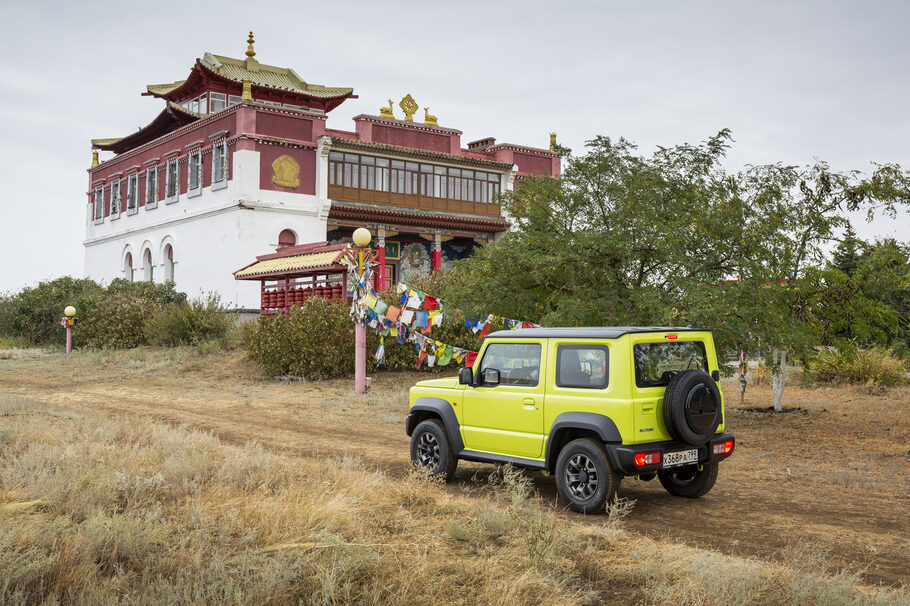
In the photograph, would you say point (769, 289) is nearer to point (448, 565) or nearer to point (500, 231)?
point (448, 565)

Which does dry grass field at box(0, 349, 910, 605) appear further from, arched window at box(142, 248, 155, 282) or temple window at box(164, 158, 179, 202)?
arched window at box(142, 248, 155, 282)

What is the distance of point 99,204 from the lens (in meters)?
55.5

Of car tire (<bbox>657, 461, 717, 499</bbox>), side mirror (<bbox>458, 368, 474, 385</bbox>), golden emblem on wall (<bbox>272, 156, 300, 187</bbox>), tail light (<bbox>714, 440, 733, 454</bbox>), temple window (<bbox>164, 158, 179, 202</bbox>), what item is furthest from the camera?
temple window (<bbox>164, 158, 179, 202</bbox>)

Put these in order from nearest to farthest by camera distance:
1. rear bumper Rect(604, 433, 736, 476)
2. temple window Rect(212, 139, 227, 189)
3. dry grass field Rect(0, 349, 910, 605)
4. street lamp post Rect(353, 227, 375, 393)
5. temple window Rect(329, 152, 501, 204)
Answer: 1. dry grass field Rect(0, 349, 910, 605)
2. rear bumper Rect(604, 433, 736, 476)
3. street lamp post Rect(353, 227, 375, 393)
4. temple window Rect(212, 139, 227, 189)
5. temple window Rect(329, 152, 501, 204)

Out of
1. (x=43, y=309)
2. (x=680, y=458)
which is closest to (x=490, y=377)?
(x=680, y=458)

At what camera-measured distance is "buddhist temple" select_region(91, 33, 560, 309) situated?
40.9m

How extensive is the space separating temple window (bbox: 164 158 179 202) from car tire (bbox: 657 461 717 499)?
41671mm

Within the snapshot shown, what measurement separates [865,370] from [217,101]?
124 ft

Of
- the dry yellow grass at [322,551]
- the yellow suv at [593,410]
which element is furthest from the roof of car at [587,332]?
the dry yellow grass at [322,551]

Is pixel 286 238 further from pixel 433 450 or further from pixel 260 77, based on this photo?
pixel 433 450

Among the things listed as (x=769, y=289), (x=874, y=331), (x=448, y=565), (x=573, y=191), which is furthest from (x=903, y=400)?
(x=448, y=565)

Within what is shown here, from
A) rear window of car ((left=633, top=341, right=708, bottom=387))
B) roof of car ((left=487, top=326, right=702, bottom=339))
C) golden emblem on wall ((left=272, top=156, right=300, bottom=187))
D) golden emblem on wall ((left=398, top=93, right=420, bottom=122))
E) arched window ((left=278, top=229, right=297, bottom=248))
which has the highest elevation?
golden emblem on wall ((left=398, top=93, right=420, bottom=122))

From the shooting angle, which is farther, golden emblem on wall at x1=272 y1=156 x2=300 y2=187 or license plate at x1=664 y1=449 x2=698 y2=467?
golden emblem on wall at x1=272 y1=156 x2=300 y2=187

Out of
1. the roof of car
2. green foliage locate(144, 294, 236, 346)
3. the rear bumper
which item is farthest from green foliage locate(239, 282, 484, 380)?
the rear bumper
